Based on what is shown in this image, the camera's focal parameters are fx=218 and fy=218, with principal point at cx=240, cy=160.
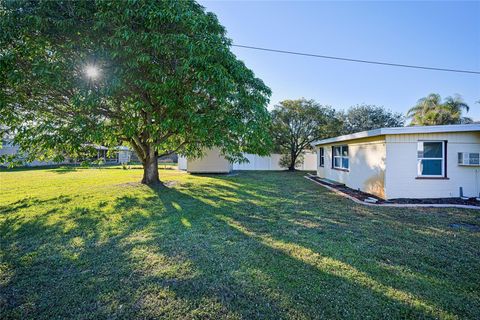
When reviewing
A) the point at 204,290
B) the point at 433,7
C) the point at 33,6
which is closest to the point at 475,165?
the point at 433,7

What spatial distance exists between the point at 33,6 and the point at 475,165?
12.9m

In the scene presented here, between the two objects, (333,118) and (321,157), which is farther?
(333,118)

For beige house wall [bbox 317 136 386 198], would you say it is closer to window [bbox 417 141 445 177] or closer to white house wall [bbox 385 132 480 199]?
white house wall [bbox 385 132 480 199]

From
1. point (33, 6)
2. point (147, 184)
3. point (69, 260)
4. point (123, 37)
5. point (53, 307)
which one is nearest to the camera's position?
point (53, 307)

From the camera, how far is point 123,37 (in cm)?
453

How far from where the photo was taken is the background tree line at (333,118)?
17.9m

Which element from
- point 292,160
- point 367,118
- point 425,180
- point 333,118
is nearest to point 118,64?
point 425,180

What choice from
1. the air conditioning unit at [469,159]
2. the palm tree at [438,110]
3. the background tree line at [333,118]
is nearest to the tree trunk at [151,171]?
the air conditioning unit at [469,159]

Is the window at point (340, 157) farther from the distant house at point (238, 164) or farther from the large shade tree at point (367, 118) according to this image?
the large shade tree at point (367, 118)

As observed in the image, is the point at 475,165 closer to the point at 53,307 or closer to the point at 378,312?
the point at 378,312

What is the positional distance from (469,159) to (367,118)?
563 inches

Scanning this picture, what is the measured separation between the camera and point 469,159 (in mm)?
6910

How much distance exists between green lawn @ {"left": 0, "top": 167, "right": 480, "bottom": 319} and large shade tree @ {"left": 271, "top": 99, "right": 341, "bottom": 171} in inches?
544

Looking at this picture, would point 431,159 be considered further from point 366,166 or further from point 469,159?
point 366,166
